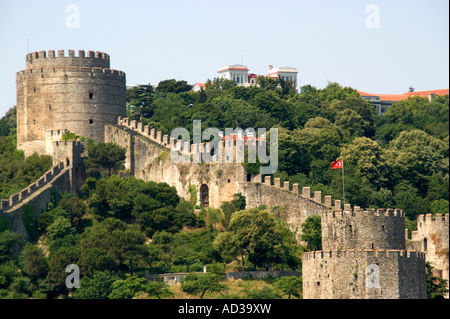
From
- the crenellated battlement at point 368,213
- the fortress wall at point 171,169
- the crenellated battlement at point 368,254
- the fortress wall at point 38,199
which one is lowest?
the crenellated battlement at point 368,254

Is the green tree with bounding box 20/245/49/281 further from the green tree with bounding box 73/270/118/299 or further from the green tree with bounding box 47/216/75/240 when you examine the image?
the green tree with bounding box 47/216/75/240

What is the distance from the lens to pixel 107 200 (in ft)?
276

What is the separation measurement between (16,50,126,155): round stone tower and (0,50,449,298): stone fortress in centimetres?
7

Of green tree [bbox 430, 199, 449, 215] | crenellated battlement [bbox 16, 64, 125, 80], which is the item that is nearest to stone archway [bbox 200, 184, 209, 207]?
crenellated battlement [bbox 16, 64, 125, 80]

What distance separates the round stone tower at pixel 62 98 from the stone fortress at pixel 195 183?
7 cm

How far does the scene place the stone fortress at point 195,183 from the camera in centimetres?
6738

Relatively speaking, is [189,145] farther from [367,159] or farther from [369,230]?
[369,230]

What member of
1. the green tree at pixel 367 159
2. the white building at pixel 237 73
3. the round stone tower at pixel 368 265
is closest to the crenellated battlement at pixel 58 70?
the green tree at pixel 367 159

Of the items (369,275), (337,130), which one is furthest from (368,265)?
(337,130)

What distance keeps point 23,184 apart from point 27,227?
23.5ft

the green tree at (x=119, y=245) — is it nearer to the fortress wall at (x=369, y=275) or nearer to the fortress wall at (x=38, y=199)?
the fortress wall at (x=38, y=199)

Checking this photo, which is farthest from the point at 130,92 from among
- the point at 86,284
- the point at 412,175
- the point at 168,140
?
the point at 86,284

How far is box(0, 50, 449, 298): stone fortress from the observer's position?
6738 centimetres
